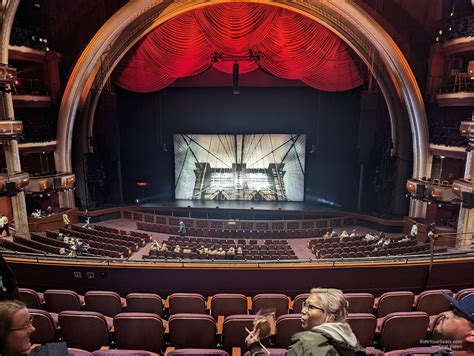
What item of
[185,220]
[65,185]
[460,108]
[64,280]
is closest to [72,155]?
[65,185]

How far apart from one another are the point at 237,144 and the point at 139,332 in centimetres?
1698

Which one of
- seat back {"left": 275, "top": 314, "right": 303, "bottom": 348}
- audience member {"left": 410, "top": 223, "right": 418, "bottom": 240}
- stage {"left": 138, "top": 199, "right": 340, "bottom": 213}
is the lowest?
stage {"left": 138, "top": 199, "right": 340, "bottom": 213}

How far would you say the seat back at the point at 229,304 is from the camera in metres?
Result: 4.65

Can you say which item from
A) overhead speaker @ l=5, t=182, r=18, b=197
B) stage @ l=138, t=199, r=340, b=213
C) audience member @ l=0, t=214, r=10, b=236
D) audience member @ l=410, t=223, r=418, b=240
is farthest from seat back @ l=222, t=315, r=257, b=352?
stage @ l=138, t=199, r=340, b=213

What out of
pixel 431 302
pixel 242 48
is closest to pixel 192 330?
pixel 431 302

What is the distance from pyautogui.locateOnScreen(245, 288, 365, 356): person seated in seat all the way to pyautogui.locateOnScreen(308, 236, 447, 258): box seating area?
26.7 feet

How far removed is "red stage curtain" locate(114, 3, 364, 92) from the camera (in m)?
15.1

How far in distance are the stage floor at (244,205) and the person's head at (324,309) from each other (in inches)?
658

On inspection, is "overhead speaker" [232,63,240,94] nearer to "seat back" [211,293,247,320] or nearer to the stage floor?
the stage floor

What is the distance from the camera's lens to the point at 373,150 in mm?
17953

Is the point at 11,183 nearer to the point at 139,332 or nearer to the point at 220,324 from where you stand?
the point at 139,332

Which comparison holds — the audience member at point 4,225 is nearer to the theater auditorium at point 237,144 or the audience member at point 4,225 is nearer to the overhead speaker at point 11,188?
the theater auditorium at point 237,144

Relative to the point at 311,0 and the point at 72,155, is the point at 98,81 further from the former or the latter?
the point at 311,0

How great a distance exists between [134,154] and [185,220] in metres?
6.08
